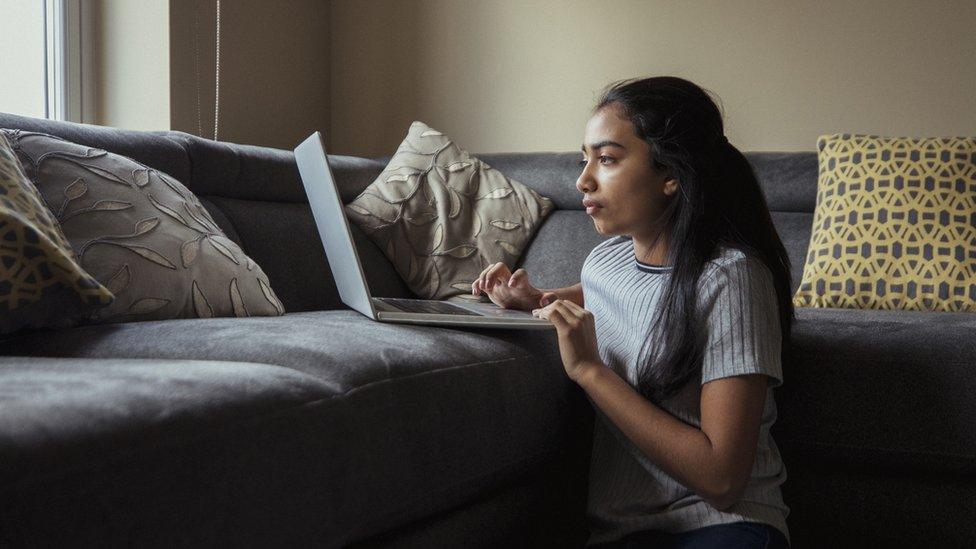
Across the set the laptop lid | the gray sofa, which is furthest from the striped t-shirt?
the laptop lid

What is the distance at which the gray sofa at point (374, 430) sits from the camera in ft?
2.46

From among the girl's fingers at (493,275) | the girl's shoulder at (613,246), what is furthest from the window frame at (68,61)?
the girl's shoulder at (613,246)

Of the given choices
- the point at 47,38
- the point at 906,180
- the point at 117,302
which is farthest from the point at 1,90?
the point at 906,180

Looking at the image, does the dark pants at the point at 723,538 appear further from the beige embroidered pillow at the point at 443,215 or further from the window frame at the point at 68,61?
the window frame at the point at 68,61

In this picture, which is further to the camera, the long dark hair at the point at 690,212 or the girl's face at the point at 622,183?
the girl's face at the point at 622,183

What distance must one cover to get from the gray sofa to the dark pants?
0.21 m

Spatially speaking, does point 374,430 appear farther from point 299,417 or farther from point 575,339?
point 575,339

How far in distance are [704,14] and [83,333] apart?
222 cm

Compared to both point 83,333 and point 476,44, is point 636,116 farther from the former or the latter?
point 476,44

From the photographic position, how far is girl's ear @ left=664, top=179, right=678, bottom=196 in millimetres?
1361

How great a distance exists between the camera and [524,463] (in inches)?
52.4

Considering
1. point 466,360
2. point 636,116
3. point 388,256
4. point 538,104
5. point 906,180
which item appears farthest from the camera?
point 538,104

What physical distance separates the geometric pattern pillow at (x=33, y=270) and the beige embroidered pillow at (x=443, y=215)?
3.80ft

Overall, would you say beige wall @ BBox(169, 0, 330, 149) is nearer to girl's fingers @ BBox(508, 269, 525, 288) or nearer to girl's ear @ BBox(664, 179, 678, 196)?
girl's fingers @ BBox(508, 269, 525, 288)
